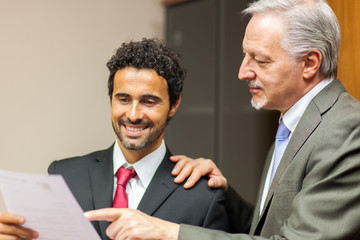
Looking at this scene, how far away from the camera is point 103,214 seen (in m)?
1.26

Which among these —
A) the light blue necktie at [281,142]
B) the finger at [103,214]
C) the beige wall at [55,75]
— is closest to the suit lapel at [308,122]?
the light blue necktie at [281,142]

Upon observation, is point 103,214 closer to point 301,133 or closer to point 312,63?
point 301,133

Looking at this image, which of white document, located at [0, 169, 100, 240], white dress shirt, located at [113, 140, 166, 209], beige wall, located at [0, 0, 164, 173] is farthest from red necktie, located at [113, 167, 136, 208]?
beige wall, located at [0, 0, 164, 173]

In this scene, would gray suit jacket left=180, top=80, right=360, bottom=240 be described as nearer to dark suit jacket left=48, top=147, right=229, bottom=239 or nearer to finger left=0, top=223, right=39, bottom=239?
dark suit jacket left=48, top=147, right=229, bottom=239

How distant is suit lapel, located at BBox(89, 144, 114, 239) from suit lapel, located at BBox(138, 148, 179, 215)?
0.43 feet

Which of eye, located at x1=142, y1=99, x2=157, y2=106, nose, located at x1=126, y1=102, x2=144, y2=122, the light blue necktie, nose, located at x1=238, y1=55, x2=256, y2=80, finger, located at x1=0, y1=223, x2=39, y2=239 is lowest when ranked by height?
finger, located at x1=0, y1=223, x2=39, y2=239

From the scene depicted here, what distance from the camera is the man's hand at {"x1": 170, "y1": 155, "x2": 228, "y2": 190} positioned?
1716 millimetres

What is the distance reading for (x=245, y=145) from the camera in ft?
8.97

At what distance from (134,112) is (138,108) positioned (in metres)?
0.03

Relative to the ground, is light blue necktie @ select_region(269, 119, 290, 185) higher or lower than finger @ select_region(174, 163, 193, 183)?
higher

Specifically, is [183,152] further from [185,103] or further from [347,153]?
[347,153]

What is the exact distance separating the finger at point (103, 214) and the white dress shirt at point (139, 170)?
1.33 ft

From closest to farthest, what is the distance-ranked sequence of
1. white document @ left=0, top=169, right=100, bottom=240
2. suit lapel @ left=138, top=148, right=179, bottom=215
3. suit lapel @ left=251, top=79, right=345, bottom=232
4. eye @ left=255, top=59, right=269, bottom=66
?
white document @ left=0, top=169, right=100, bottom=240
suit lapel @ left=251, top=79, right=345, bottom=232
eye @ left=255, top=59, right=269, bottom=66
suit lapel @ left=138, top=148, right=179, bottom=215

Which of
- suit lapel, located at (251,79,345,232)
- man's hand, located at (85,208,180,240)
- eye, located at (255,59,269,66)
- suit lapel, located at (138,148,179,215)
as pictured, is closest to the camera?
man's hand, located at (85,208,180,240)
